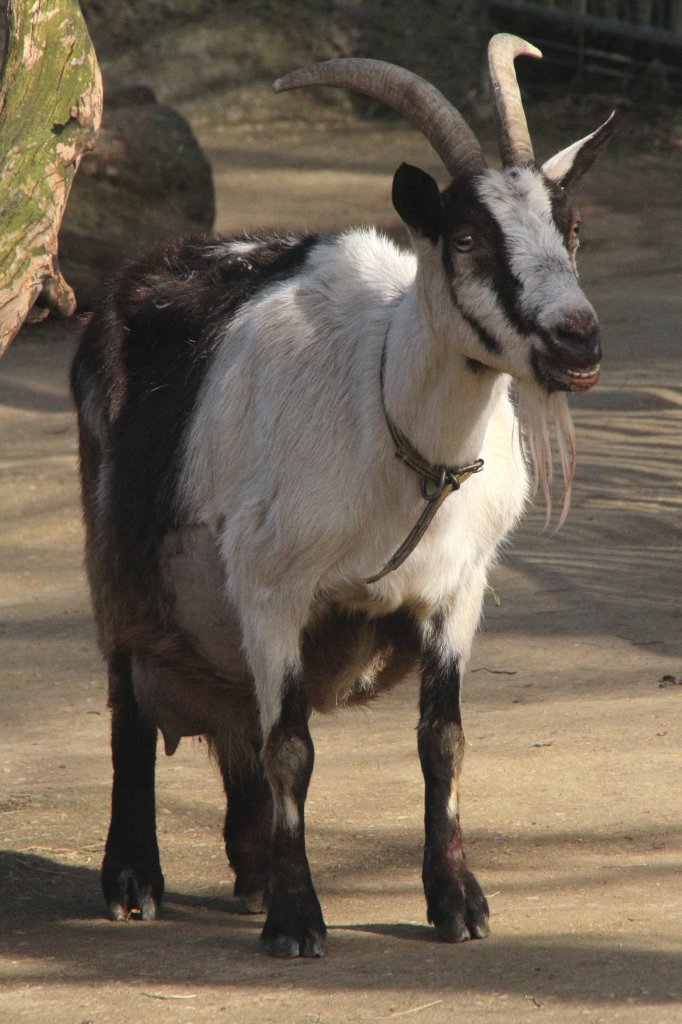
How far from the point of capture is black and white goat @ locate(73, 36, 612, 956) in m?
3.36

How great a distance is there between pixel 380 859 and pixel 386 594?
3.12 ft

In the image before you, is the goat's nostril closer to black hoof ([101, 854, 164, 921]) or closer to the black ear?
the black ear

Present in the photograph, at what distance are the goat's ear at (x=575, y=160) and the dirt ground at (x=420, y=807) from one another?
1692 mm

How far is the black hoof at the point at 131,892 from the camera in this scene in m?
4.01

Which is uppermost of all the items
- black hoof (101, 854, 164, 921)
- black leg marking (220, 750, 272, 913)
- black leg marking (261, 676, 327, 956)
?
black leg marking (261, 676, 327, 956)

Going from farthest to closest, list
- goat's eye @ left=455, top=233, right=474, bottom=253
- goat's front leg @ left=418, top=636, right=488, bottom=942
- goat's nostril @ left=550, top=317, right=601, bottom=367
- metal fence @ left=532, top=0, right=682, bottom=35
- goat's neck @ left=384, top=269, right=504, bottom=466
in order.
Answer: metal fence @ left=532, top=0, right=682, bottom=35, goat's front leg @ left=418, top=636, right=488, bottom=942, goat's neck @ left=384, top=269, right=504, bottom=466, goat's eye @ left=455, top=233, right=474, bottom=253, goat's nostril @ left=550, top=317, right=601, bottom=367

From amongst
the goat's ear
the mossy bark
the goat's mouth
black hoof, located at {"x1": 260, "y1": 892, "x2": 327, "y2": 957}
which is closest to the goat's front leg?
black hoof, located at {"x1": 260, "y1": 892, "x2": 327, "y2": 957}

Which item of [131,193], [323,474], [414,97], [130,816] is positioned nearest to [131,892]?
[130,816]

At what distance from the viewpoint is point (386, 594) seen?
355 centimetres

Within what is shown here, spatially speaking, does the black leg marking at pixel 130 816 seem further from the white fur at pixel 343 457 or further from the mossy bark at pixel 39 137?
the mossy bark at pixel 39 137

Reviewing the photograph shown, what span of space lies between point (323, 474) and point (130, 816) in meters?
1.21

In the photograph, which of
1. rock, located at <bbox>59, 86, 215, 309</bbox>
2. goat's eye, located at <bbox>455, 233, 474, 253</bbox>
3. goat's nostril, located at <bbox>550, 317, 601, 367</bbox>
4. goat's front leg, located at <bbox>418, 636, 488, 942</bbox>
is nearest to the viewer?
goat's nostril, located at <bbox>550, 317, 601, 367</bbox>

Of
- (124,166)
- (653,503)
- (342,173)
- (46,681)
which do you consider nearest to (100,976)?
(46,681)

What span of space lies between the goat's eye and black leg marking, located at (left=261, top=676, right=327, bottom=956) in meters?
1.07
